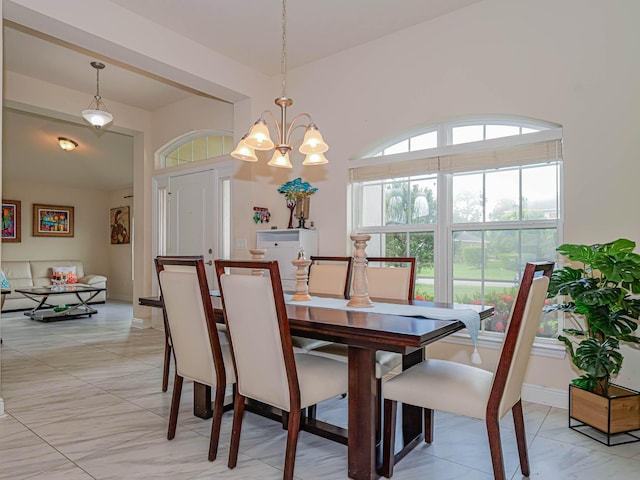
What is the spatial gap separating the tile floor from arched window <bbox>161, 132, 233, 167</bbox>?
2714 millimetres

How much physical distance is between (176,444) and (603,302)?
2433mm

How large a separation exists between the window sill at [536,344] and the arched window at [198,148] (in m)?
3.27

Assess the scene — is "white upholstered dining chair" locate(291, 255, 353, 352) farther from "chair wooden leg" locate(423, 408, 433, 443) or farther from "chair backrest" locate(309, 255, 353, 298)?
"chair wooden leg" locate(423, 408, 433, 443)

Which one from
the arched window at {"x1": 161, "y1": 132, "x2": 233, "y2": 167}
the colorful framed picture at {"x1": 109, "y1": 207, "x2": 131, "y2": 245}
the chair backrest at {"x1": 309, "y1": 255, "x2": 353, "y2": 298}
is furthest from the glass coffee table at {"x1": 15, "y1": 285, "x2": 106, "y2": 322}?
the chair backrest at {"x1": 309, "y1": 255, "x2": 353, "y2": 298}

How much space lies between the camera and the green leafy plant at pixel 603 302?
2.24 metres

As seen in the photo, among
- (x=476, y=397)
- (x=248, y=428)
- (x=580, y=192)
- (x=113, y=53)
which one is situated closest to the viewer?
(x=476, y=397)

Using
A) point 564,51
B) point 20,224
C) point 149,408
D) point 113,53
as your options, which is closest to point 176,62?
point 113,53

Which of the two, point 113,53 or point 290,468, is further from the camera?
point 113,53

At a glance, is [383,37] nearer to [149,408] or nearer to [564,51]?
[564,51]

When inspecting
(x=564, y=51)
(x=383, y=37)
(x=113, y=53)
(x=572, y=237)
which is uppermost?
(x=383, y=37)

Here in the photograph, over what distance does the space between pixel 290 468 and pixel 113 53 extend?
3330 millimetres

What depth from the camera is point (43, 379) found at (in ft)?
11.3

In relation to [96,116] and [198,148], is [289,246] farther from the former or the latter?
[96,116]

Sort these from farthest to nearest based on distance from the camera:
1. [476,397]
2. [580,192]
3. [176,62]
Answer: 1. [176,62]
2. [580,192]
3. [476,397]
